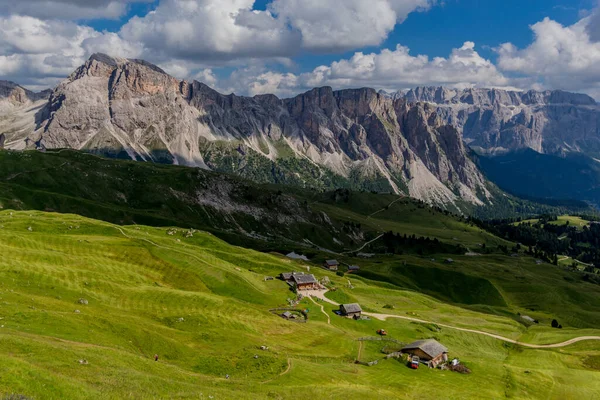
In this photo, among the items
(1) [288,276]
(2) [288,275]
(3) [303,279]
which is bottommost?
(1) [288,276]

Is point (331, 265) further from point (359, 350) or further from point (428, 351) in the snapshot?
point (428, 351)

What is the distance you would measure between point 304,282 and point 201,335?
178 feet

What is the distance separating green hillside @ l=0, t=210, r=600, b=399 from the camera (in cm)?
4444

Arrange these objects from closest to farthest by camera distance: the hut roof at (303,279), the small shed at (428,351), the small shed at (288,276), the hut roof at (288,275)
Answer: the small shed at (428,351)
the hut roof at (303,279)
the small shed at (288,276)
the hut roof at (288,275)

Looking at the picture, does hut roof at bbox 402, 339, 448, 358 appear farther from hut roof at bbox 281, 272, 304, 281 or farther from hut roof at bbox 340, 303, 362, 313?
hut roof at bbox 281, 272, 304, 281

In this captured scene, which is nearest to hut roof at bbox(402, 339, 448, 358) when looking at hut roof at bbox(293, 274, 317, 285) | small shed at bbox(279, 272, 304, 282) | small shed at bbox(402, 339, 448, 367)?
small shed at bbox(402, 339, 448, 367)

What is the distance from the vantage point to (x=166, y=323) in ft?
237

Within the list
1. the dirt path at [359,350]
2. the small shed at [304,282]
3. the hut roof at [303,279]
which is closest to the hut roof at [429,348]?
the dirt path at [359,350]

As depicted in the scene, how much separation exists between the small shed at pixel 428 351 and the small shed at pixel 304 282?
41.4 meters

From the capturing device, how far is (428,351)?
3177 inches

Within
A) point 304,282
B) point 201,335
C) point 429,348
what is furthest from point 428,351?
point 304,282

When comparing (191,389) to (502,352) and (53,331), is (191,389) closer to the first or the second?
(53,331)

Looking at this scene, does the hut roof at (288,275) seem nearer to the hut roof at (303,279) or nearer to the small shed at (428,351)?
the hut roof at (303,279)

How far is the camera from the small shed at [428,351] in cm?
8029
